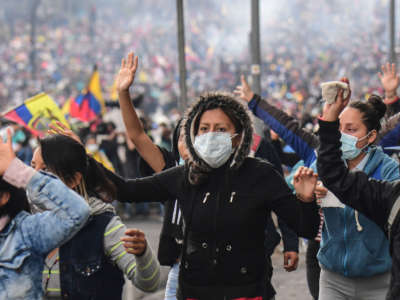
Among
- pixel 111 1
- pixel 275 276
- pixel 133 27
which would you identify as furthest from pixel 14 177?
pixel 111 1

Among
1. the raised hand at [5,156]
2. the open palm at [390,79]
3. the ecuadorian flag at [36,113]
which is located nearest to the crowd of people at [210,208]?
the raised hand at [5,156]

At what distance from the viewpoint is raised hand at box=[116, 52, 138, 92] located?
133 inches

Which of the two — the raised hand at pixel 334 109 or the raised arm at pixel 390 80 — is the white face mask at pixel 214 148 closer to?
the raised hand at pixel 334 109

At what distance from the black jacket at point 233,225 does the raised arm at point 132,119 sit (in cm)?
63

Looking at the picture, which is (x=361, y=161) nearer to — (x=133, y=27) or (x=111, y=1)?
(x=133, y=27)

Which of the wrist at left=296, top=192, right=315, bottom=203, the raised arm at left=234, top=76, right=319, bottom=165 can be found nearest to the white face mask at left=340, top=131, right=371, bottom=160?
the raised arm at left=234, top=76, right=319, bottom=165

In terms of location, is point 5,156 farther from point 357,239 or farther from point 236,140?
point 357,239

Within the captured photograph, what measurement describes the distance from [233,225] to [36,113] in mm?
4237

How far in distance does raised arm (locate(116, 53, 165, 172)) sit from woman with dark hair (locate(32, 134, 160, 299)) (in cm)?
55

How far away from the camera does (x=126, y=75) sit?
3.41 meters

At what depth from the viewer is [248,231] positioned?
294cm

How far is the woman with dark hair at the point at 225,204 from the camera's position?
2916mm

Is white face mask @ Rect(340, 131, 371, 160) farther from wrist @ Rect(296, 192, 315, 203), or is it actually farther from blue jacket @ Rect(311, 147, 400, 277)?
wrist @ Rect(296, 192, 315, 203)

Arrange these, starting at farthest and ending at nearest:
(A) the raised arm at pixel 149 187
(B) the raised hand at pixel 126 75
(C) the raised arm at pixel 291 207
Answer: (B) the raised hand at pixel 126 75 < (A) the raised arm at pixel 149 187 < (C) the raised arm at pixel 291 207
